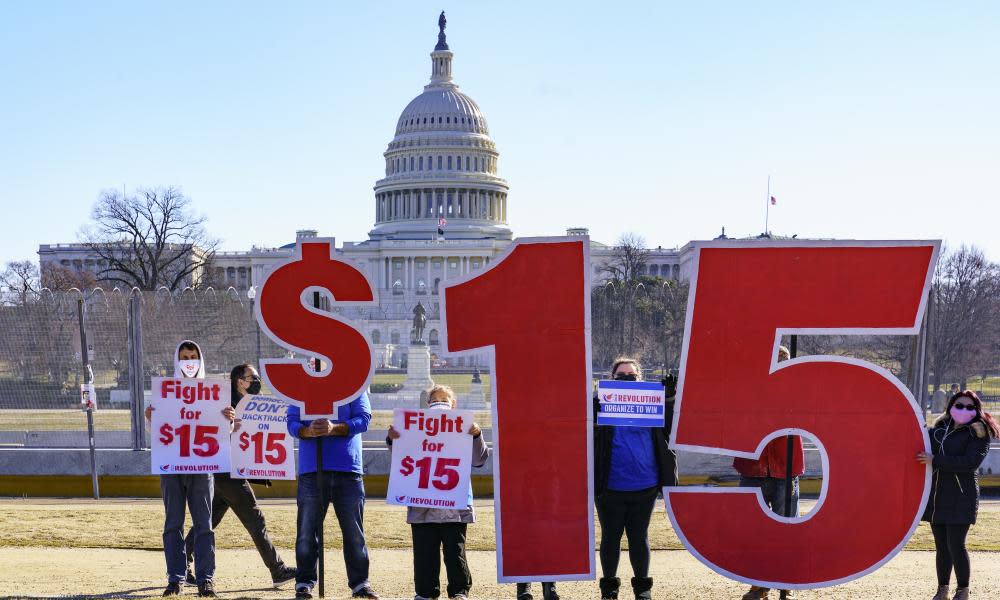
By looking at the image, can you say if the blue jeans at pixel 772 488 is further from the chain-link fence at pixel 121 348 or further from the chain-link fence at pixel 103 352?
the chain-link fence at pixel 103 352

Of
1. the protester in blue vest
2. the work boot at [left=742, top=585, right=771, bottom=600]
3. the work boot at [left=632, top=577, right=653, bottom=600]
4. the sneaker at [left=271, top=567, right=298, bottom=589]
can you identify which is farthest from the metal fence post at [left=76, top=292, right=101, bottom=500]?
the work boot at [left=742, top=585, right=771, bottom=600]

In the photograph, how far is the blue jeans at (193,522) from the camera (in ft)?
31.6

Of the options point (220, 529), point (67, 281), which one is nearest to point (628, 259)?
point (67, 281)

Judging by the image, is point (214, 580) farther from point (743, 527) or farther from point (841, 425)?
point (841, 425)

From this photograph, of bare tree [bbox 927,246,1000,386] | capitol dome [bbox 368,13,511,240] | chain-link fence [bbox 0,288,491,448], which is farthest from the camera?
capitol dome [bbox 368,13,511,240]

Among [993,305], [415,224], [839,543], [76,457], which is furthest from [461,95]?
[839,543]

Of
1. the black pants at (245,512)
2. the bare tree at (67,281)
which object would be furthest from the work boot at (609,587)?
the bare tree at (67,281)

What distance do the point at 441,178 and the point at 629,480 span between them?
12270 cm

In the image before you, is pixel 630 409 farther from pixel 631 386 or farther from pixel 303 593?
pixel 303 593

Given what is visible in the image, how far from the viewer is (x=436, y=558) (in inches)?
364

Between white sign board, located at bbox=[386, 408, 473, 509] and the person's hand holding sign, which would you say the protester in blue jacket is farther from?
white sign board, located at bbox=[386, 408, 473, 509]

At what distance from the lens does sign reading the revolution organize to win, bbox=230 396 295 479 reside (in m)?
10.2

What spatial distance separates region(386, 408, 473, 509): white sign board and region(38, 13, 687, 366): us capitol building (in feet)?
353

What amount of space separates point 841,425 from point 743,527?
98 centimetres
